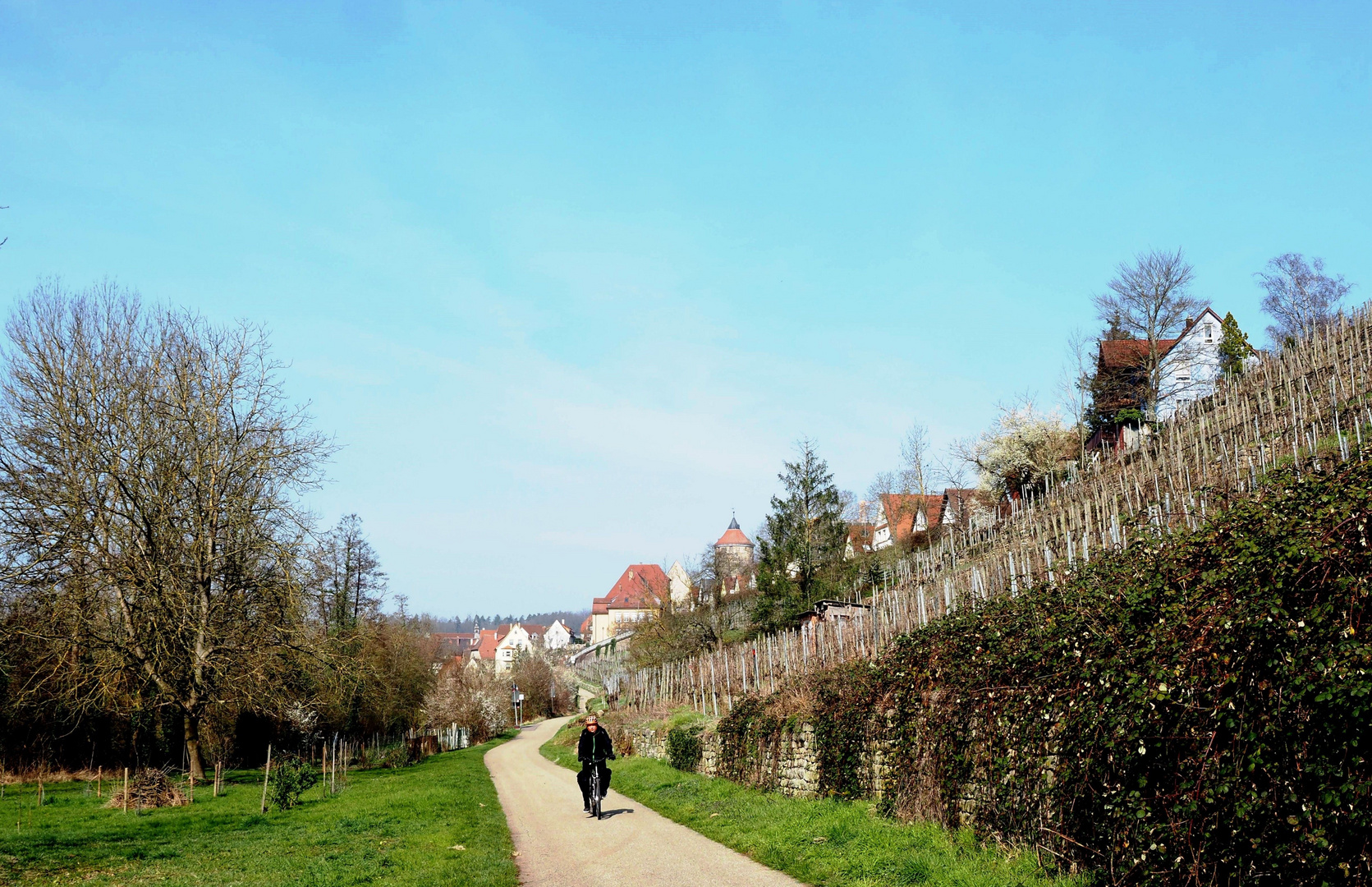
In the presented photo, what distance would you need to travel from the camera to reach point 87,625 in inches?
930

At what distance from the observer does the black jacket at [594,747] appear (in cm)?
1459

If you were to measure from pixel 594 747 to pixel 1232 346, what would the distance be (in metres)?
41.7

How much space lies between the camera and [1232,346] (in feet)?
143

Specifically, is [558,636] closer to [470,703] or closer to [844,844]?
[470,703]

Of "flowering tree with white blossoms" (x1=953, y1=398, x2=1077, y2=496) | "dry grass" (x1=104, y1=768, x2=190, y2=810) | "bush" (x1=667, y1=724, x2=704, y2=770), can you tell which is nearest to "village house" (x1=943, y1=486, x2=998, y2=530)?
"flowering tree with white blossoms" (x1=953, y1=398, x2=1077, y2=496)

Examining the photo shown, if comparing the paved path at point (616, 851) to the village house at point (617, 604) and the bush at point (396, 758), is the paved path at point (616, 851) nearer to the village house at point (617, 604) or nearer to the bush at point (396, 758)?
the bush at point (396, 758)

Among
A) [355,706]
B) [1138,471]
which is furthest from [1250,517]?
[355,706]

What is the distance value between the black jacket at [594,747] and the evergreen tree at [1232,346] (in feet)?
128

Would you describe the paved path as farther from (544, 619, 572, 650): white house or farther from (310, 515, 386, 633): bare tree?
(544, 619, 572, 650): white house

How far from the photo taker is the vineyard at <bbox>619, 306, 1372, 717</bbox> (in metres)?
16.0

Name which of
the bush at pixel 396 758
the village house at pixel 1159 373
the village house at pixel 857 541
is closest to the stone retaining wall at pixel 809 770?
the bush at pixel 396 758

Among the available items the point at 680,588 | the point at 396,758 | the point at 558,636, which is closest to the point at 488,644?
the point at 558,636

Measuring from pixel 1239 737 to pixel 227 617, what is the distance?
90.8ft

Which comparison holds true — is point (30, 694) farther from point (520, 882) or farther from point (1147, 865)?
point (1147, 865)
